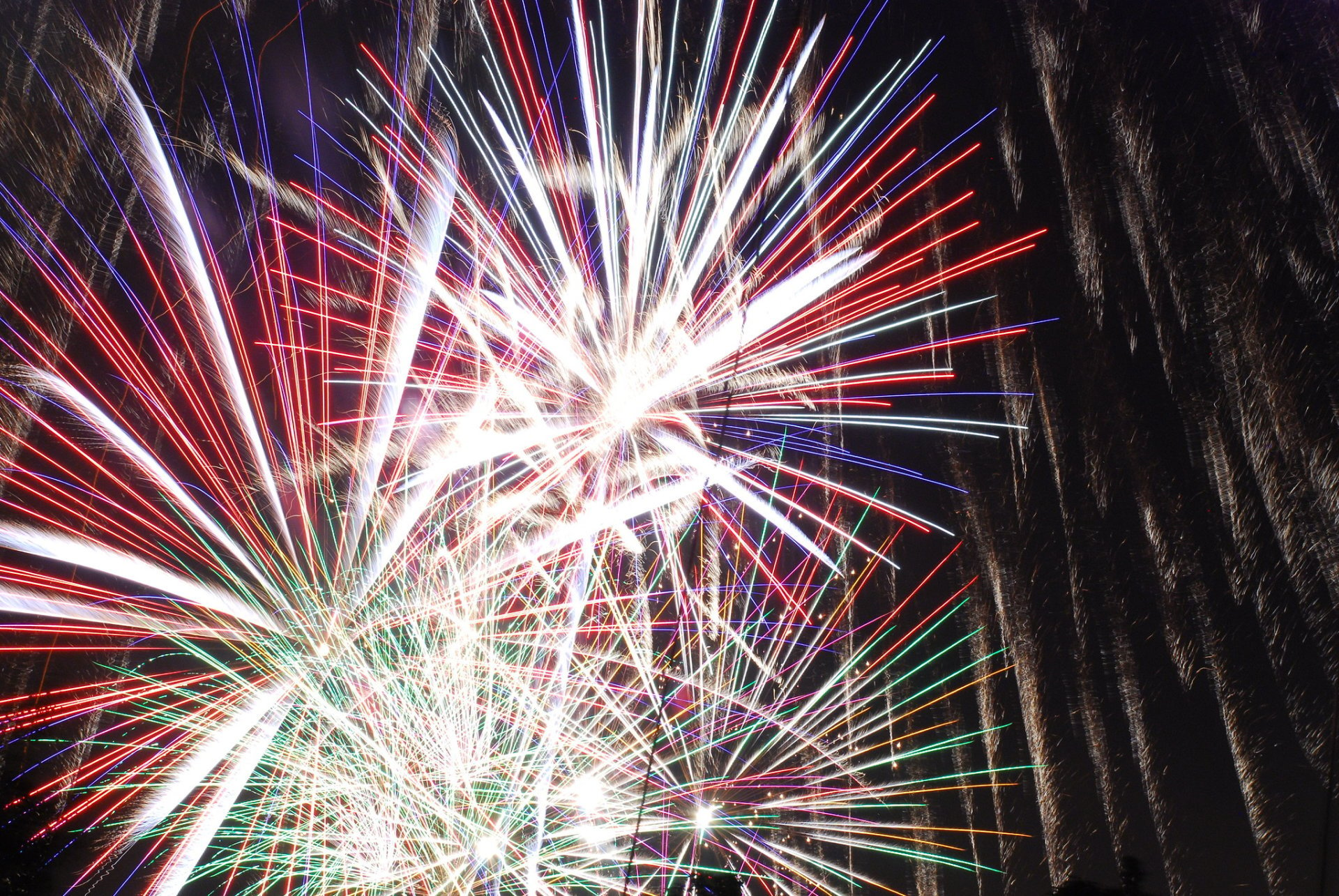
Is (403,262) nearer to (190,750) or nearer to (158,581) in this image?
(158,581)

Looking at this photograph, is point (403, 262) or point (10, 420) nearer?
point (10, 420)

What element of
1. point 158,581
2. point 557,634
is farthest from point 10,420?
point 557,634

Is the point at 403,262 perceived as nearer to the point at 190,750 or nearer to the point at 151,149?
the point at 151,149

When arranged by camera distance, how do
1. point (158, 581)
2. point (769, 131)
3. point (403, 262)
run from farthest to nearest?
1. point (769, 131)
2. point (403, 262)
3. point (158, 581)

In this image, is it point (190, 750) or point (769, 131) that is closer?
point (190, 750)

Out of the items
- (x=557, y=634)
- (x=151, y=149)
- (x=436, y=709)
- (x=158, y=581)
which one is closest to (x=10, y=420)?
(x=158, y=581)

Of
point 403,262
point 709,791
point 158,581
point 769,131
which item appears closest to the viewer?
point 158,581

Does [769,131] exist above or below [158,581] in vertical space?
above

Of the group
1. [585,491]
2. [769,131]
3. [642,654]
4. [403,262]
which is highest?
[769,131]

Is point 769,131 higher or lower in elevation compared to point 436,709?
Answer: higher
